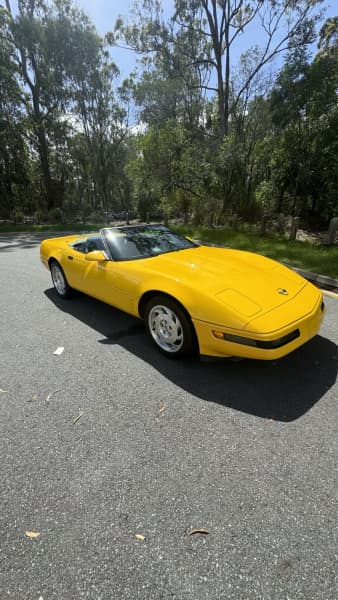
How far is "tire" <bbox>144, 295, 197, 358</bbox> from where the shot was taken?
7.98 feet

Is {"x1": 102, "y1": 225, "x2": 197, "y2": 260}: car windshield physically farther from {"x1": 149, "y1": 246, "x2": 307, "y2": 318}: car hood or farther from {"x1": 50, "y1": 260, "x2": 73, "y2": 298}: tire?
{"x1": 50, "y1": 260, "x2": 73, "y2": 298}: tire

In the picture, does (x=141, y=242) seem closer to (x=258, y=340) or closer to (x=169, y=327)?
(x=169, y=327)

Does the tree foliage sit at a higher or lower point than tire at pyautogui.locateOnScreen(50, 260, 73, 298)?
higher

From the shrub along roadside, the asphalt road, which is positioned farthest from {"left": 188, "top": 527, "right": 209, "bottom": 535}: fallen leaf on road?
the shrub along roadside

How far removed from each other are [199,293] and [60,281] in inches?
110

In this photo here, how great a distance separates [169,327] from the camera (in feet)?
8.55

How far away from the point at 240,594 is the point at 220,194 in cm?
1458

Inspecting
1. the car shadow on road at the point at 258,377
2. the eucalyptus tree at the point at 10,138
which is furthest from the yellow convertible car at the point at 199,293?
the eucalyptus tree at the point at 10,138

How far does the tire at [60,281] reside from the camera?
4.12 metres

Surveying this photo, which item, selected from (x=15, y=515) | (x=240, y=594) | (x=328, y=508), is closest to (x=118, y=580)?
(x=240, y=594)

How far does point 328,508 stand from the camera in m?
1.40

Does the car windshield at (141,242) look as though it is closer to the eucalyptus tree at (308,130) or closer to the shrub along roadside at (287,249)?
the shrub along roadside at (287,249)

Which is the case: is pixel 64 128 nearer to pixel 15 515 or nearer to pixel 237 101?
pixel 237 101

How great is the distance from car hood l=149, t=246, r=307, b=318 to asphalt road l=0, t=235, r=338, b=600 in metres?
0.66
